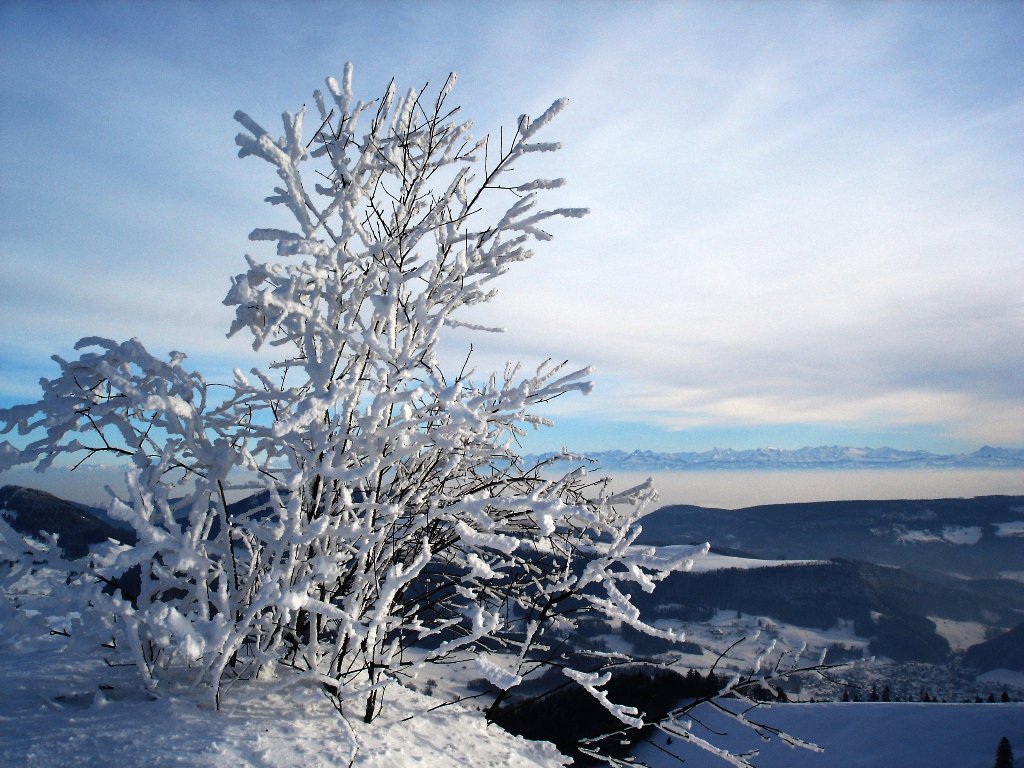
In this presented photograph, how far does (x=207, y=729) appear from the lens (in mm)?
3971

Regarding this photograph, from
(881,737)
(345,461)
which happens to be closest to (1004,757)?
(881,737)

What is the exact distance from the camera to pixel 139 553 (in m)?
3.27

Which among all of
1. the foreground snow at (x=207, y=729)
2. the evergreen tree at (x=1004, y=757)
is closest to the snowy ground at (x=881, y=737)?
the evergreen tree at (x=1004, y=757)

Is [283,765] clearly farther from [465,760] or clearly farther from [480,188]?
[480,188]

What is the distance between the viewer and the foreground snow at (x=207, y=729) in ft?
11.9

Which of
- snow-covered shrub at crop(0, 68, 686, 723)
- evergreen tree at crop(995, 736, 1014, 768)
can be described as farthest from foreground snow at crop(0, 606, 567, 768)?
evergreen tree at crop(995, 736, 1014, 768)

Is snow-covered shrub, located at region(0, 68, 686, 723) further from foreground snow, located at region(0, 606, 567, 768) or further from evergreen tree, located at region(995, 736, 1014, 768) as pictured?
evergreen tree, located at region(995, 736, 1014, 768)

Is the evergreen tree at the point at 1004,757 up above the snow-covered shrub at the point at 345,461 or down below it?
below

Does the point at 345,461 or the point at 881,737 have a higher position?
the point at 345,461

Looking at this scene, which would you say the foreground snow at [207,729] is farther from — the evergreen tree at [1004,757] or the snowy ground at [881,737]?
the evergreen tree at [1004,757]

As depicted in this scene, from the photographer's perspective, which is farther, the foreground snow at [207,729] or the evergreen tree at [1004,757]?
the evergreen tree at [1004,757]

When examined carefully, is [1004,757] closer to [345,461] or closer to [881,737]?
[881,737]

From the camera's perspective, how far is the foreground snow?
3.64 m

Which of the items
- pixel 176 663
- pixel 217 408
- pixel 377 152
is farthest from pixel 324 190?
pixel 176 663
